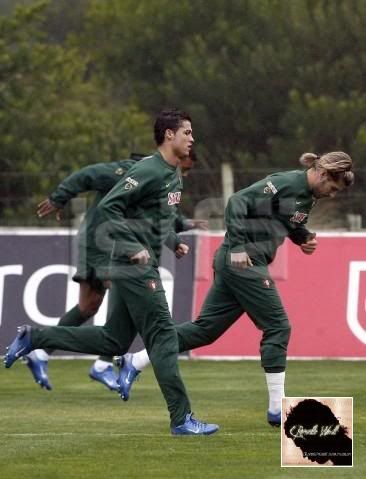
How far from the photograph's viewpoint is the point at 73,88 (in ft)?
144

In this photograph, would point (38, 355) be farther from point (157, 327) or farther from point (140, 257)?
point (140, 257)

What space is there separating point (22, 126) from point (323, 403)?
29641 mm

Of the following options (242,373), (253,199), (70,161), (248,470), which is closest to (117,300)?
(253,199)

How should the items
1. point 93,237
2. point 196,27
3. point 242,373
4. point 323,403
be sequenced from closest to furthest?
point 323,403 < point 93,237 < point 242,373 < point 196,27

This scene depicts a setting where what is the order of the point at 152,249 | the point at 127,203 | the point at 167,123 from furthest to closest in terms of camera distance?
the point at 152,249
the point at 167,123
the point at 127,203

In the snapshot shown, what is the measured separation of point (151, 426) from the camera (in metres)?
9.84

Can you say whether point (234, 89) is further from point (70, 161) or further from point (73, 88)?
point (70, 161)

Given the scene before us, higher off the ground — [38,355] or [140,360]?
[140,360]

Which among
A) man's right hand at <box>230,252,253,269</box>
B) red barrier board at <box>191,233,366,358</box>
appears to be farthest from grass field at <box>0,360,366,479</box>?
man's right hand at <box>230,252,253,269</box>

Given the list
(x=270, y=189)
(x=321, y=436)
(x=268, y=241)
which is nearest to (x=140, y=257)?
(x=270, y=189)

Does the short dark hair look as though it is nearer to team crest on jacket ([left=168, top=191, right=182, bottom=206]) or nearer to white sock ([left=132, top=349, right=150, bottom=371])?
team crest on jacket ([left=168, top=191, right=182, bottom=206])

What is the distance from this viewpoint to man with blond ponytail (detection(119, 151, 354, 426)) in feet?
31.9

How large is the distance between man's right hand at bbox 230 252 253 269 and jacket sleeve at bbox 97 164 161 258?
737 mm

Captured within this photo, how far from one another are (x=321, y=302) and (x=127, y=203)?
6.22m
